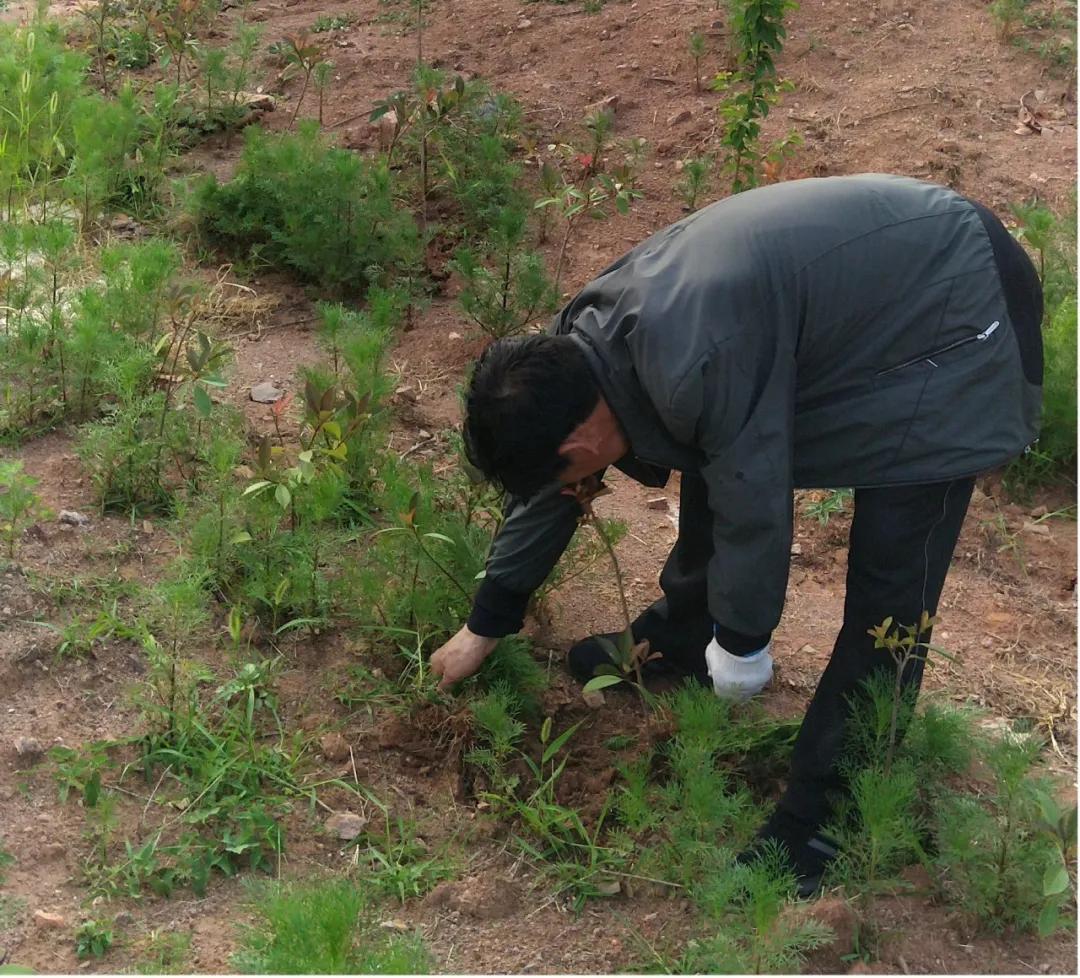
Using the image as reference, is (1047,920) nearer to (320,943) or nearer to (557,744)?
(557,744)

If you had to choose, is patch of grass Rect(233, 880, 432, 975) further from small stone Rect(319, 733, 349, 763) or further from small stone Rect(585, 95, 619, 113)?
small stone Rect(585, 95, 619, 113)

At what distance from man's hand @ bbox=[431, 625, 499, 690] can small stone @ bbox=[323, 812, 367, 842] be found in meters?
0.42

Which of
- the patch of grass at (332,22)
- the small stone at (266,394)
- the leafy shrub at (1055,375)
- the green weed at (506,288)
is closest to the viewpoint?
the leafy shrub at (1055,375)

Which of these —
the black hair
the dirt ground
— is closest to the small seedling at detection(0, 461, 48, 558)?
the dirt ground

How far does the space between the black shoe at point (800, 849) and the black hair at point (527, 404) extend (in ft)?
3.18

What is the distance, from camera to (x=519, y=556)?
3342mm

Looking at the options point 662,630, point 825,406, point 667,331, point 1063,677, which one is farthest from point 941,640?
point 667,331

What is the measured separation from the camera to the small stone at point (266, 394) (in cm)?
481

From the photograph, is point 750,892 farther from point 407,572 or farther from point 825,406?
point 407,572

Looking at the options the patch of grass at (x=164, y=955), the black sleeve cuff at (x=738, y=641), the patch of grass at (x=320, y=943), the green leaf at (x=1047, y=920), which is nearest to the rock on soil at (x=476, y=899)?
the patch of grass at (x=320, y=943)

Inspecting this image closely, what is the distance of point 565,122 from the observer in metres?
6.68

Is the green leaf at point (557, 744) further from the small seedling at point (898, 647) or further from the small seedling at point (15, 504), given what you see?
the small seedling at point (15, 504)

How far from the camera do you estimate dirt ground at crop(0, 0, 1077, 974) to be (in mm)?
3021

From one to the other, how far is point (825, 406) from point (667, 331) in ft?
1.36
